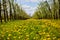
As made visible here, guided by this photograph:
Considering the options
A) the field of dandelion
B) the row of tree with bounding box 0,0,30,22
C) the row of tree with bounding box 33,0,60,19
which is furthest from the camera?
the row of tree with bounding box 33,0,60,19

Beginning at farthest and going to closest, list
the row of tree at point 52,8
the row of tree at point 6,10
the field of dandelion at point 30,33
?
the row of tree at point 52,8 < the row of tree at point 6,10 < the field of dandelion at point 30,33

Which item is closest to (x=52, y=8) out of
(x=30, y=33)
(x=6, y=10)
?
(x=6, y=10)

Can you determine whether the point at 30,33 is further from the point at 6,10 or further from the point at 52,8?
the point at 52,8

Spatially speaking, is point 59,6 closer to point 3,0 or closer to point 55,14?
point 55,14

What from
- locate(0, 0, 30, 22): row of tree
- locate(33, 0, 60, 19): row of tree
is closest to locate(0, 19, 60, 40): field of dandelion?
locate(0, 0, 30, 22): row of tree

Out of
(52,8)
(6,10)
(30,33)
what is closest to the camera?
(30,33)

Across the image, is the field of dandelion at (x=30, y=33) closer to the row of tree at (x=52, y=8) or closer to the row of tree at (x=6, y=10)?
the row of tree at (x=6, y=10)

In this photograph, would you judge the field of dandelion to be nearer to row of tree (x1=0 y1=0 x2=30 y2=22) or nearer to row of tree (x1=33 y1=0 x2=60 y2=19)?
row of tree (x1=0 y1=0 x2=30 y2=22)

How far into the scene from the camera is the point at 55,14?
170 feet

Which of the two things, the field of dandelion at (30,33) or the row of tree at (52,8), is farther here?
the row of tree at (52,8)

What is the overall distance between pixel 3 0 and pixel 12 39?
16.5 meters

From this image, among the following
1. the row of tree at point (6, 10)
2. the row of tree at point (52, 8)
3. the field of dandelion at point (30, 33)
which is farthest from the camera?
the row of tree at point (52, 8)

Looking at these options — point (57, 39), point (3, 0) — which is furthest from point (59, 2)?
point (57, 39)

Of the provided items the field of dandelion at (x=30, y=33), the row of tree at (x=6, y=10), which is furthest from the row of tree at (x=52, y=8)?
the field of dandelion at (x=30, y=33)
